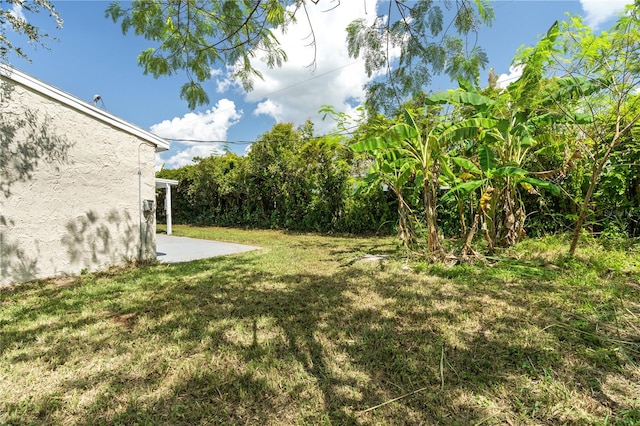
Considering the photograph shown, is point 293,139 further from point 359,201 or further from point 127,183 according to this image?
point 127,183

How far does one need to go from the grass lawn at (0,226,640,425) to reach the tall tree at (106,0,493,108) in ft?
8.46

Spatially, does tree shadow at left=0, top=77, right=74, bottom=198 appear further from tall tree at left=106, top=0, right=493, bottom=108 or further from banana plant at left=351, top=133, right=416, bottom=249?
banana plant at left=351, top=133, right=416, bottom=249

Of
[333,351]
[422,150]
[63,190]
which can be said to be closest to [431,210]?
[422,150]

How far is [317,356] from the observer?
266 centimetres

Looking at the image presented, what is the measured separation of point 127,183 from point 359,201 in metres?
8.22

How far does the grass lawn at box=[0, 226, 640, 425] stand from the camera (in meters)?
1.99

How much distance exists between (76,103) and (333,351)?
6726 millimetres

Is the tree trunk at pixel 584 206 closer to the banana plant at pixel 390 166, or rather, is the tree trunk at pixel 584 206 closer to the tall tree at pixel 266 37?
the banana plant at pixel 390 166

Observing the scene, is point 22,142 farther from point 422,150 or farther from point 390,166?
point 422,150

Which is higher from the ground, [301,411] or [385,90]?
[385,90]

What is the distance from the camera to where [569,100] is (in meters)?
5.55

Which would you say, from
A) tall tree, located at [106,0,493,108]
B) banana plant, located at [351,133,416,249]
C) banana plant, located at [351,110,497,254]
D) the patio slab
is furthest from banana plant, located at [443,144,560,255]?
the patio slab

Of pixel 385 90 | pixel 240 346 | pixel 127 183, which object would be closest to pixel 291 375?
pixel 240 346

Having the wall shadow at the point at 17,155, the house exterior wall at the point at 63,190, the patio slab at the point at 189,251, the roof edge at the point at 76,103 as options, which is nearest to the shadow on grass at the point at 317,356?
the wall shadow at the point at 17,155
